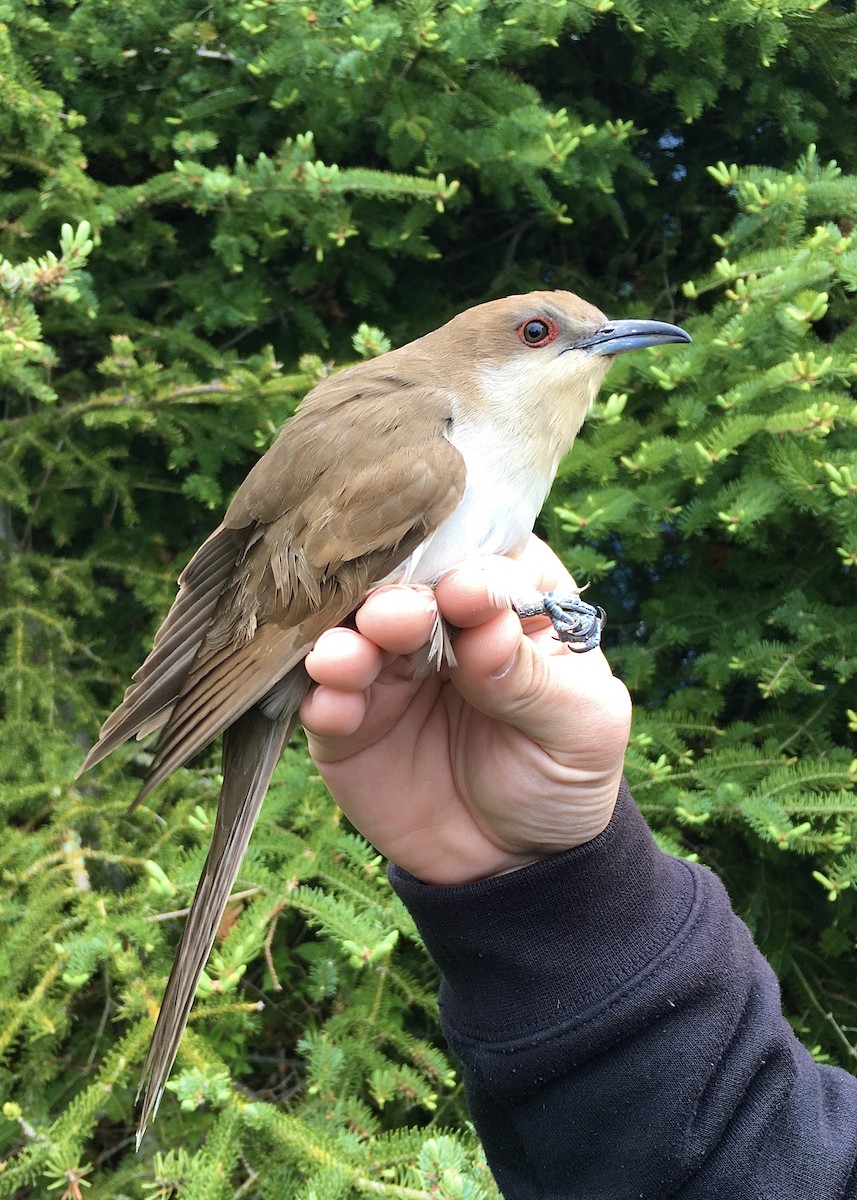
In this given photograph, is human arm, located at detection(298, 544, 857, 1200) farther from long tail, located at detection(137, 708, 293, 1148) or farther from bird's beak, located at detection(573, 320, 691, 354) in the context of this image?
bird's beak, located at detection(573, 320, 691, 354)

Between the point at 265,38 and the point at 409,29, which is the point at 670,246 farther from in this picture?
the point at 265,38

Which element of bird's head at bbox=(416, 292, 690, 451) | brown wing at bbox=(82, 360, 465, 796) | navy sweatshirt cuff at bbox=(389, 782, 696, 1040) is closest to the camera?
navy sweatshirt cuff at bbox=(389, 782, 696, 1040)

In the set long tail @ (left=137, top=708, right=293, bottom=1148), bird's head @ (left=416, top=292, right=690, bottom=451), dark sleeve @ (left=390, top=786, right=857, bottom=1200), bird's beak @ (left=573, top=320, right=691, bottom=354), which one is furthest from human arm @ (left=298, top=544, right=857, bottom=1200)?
bird's beak @ (left=573, top=320, right=691, bottom=354)

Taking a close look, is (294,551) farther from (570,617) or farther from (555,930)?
(555,930)

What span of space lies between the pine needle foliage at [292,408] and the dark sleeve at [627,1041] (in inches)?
8.5

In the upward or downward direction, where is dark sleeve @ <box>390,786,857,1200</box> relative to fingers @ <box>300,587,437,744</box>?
downward

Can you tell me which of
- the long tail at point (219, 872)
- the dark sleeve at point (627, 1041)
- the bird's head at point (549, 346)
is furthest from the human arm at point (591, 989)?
the bird's head at point (549, 346)

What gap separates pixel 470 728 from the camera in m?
2.06

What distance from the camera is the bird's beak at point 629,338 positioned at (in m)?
2.23

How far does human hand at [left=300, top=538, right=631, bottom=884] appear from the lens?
5.40ft

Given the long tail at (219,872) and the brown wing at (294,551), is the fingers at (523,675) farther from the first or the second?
the long tail at (219,872)

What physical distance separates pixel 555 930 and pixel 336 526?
0.97 m

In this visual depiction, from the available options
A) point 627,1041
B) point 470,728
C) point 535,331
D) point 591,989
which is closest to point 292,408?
point 535,331

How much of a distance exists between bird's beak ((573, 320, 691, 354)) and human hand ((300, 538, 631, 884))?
570mm
